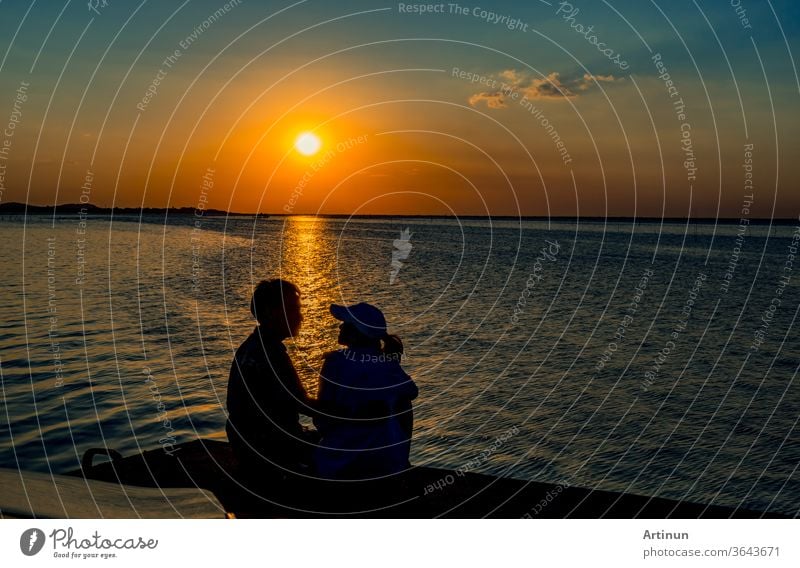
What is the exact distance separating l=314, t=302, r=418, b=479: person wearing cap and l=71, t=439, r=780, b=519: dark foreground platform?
0.64ft

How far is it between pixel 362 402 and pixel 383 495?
86cm

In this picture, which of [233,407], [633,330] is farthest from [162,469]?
[633,330]

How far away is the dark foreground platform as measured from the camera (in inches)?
229

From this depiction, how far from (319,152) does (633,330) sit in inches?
939

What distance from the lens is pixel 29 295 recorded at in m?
28.9

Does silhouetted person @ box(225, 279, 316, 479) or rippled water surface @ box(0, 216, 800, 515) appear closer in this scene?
silhouetted person @ box(225, 279, 316, 479)

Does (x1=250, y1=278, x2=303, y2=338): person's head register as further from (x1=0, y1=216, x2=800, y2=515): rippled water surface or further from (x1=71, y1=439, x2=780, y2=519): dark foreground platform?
(x1=0, y1=216, x2=800, y2=515): rippled water surface

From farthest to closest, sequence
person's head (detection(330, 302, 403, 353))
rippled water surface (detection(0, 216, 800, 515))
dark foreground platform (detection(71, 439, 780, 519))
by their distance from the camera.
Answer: rippled water surface (detection(0, 216, 800, 515)), dark foreground platform (detection(71, 439, 780, 519)), person's head (detection(330, 302, 403, 353))

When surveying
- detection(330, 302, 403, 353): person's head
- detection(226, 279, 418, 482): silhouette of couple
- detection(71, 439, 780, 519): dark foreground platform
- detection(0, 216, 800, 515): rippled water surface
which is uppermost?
detection(330, 302, 403, 353): person's head

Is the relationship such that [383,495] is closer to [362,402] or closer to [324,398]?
[362,402]

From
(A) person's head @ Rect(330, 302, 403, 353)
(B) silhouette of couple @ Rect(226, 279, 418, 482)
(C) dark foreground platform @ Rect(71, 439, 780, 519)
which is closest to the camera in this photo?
(A) person's head @ Rect(330, 302, 403, 353)

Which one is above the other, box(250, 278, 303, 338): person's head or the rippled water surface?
box(250, 278, 303, 338): person's head

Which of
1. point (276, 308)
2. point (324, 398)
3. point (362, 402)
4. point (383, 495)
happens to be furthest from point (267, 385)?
point (383, 495)

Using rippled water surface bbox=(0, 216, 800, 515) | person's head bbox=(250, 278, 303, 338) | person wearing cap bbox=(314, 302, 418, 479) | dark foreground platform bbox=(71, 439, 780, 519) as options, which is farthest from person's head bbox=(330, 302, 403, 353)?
rippled water surface bbox=(0, 216, 800, 515)
